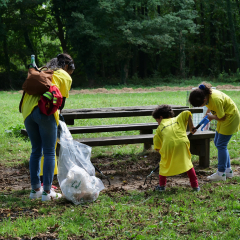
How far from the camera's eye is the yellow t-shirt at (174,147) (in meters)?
4.00

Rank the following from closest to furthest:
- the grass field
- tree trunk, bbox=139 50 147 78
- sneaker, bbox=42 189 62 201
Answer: the grass field
sneaker, bbox=42 189 62 201
tree trunk, bbox=139 50 147 78

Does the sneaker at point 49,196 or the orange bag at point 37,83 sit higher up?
the orange bag at point 37,83

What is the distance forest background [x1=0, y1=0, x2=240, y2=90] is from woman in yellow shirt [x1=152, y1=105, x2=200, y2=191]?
23402 mm

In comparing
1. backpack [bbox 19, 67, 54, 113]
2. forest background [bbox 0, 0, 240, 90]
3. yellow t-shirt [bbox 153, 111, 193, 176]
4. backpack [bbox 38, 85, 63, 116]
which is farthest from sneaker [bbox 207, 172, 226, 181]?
forest background [bbox 0, 0, 240, 90]

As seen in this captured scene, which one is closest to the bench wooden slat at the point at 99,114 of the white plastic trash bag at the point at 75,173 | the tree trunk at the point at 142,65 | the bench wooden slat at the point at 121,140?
the bench wooden slat at the point at 121,140

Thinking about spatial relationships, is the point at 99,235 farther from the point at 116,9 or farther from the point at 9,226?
the point at 116,9

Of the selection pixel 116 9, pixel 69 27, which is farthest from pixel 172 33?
pixel 69 27

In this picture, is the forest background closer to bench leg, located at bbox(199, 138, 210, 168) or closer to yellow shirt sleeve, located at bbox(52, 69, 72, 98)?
bench leg, located at bbox(199, 138, 210, 168)

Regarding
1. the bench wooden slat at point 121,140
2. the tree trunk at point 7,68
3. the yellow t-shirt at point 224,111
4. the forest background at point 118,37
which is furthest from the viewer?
the tree trunk at point 7,68

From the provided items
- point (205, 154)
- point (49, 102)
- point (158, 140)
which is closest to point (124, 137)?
point (158, 140)

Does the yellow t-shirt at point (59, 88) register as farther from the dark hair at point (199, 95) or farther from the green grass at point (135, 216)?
the dark hair at point (199, 95)

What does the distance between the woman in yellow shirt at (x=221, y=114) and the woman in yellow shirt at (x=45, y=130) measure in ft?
5.44

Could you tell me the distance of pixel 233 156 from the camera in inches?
238

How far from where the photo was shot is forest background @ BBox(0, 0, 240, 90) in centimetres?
2739
